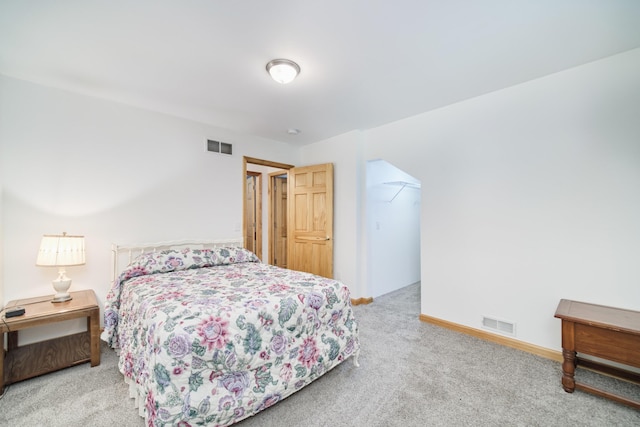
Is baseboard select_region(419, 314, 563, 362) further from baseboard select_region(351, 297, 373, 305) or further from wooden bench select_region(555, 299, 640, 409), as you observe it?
baseboard select_region(351, 297, 373, 305)

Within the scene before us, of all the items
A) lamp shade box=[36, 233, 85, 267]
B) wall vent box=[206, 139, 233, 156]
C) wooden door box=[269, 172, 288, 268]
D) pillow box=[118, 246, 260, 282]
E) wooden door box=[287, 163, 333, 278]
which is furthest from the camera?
wooden door box=[269, 172, 288, 268]

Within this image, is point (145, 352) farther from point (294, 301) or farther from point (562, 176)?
point (562, 176)

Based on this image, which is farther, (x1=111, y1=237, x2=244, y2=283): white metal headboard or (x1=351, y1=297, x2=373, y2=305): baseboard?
(x1=351, y1=297, x2=373, y2=305): baseboard

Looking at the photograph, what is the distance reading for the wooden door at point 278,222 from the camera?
5555 millimetres

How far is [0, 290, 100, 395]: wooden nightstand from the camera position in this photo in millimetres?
1993

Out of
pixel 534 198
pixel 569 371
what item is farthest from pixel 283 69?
pixel 569 371

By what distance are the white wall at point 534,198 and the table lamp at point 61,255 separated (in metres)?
3.57

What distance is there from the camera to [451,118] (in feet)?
9.90

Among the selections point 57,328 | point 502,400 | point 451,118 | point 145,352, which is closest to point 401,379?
Answer: point 502,400

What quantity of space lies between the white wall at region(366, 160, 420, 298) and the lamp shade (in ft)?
10.7

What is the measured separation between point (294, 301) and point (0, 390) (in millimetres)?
2140

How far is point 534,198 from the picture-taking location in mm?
2486

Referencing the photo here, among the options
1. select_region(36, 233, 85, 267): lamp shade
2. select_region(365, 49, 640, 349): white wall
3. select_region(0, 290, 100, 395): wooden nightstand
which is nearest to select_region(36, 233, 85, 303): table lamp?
select_region(36, 233, 85, 267): lamp shade

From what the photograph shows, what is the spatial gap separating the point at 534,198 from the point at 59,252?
4.26m
